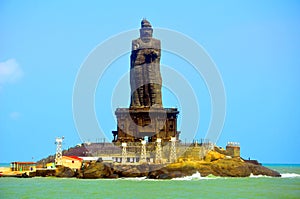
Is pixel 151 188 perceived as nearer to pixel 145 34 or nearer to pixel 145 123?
pixel 145 123

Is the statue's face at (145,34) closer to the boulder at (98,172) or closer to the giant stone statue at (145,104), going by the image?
the giant stone statue at (145,104)

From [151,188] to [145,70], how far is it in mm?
30522

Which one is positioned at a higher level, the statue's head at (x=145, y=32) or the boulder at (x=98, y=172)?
the statue's head at (x=145, y=32)

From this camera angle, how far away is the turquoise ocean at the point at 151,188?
56706 millimetres

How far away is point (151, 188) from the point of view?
62.4 m

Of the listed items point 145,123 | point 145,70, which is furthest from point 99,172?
point 145,70

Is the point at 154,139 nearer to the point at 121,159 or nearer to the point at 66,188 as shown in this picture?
the point at 121,159

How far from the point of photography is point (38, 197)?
55031mm

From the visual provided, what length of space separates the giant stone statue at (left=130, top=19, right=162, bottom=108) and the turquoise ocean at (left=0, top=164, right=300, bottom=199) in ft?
61.8

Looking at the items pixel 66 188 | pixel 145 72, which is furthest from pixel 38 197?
pixel 145 72

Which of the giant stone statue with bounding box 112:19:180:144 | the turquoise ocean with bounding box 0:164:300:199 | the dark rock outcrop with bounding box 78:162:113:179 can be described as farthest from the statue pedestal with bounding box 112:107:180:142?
the turquoise ocean with bounding box 0:164:300:199

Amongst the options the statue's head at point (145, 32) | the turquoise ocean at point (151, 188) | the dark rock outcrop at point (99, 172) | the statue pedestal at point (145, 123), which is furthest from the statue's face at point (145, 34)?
the turquoise ocean at point (151, 188)

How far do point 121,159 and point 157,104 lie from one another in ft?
35.5

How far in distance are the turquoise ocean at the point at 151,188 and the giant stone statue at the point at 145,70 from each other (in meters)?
18.8
